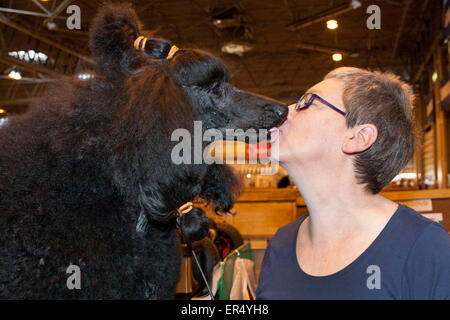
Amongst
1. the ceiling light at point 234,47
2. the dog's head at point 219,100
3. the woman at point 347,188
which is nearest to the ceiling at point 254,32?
the ceiling light at point 234,47

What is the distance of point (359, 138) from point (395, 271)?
1.35 ft

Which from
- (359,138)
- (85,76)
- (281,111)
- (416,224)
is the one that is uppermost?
(85,76)

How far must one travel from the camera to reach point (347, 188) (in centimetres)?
133

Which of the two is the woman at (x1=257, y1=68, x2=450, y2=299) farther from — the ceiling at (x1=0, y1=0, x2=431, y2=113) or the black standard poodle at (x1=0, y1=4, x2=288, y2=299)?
the ceiling at (x1=0, y1=0, x2=431, y2=113)

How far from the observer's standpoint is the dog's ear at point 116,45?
140cm

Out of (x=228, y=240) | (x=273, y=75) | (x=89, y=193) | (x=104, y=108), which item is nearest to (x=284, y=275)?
(x=89, y=193)

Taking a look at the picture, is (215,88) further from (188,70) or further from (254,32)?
(254,32)

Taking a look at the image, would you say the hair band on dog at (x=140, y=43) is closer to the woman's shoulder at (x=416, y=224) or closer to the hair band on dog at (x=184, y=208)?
the hair band on dog at (x=184, y=208)

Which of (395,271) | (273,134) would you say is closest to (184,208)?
(273,134)

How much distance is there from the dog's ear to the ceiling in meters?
5.80

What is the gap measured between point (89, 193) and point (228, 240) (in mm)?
1984

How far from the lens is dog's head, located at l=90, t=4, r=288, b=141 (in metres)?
1.40

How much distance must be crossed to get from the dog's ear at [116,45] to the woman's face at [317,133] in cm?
54

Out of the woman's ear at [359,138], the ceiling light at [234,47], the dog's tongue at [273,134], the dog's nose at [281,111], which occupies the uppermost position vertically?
the ceiling light at [234,47]
